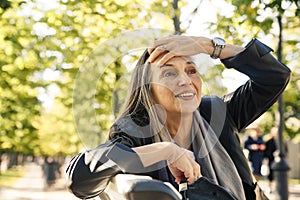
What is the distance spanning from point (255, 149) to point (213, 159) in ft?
31.6

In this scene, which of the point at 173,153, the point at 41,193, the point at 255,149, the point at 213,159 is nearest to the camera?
the point at 173,153

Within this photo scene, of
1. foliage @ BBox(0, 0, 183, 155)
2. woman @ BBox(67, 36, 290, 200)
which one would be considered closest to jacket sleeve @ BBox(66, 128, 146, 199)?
woman @ BBox(67, 36, 290, 200)

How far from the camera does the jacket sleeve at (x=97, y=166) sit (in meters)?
1.70

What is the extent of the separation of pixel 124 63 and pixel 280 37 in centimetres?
786

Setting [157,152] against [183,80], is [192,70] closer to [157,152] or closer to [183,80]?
[183,80]

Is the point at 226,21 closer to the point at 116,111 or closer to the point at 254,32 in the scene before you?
the point at 254,32

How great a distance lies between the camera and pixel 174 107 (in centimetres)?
215

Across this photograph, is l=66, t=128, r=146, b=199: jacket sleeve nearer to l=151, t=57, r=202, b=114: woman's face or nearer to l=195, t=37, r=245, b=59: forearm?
l=151, t=57, r=202, b=114: woman's face

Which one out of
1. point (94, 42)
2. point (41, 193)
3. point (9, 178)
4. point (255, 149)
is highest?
A: point (94, 42)

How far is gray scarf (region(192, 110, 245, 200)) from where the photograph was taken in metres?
2.14

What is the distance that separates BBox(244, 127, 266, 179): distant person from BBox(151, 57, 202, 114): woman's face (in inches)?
375

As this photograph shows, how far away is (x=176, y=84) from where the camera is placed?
209 centimetres

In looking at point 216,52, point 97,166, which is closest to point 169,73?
point 216,52

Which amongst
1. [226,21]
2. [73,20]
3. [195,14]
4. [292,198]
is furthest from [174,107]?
[292,198]
